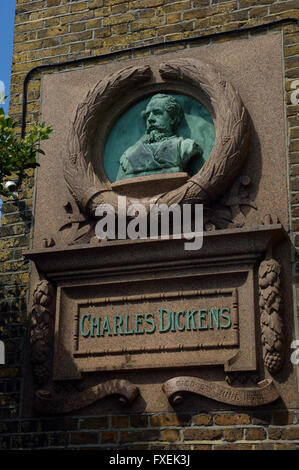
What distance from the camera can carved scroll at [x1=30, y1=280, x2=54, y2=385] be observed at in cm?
654

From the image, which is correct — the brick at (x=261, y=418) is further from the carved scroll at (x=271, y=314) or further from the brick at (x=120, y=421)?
the brick at (x=120, y=421)

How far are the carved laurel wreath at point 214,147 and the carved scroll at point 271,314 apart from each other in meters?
0.78

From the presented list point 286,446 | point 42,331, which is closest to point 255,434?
point 286,446

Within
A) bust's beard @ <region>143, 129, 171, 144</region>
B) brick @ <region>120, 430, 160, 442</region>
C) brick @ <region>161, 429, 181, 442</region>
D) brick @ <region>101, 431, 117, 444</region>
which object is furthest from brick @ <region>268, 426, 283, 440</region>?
bust's beard @ <region>143, 129, 171, 144</region>

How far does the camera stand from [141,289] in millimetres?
6531

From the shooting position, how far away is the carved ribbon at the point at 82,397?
6.24 m

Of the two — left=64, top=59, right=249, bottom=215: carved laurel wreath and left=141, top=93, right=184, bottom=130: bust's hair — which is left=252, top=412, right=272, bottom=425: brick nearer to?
left=64, top=59, right=249, bottom=215: carved laurel wreath

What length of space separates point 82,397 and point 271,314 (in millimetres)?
1547

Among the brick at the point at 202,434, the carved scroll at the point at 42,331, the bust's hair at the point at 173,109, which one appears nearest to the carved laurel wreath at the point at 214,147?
the bust's hair at the point at 173,109

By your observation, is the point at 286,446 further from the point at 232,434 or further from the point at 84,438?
the point at 84,438

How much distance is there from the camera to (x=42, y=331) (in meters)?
6.62

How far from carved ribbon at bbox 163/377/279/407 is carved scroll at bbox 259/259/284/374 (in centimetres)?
16

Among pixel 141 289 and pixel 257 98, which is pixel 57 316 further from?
pixel 257 98

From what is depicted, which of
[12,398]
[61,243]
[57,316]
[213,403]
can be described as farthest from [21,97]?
[213,403]
